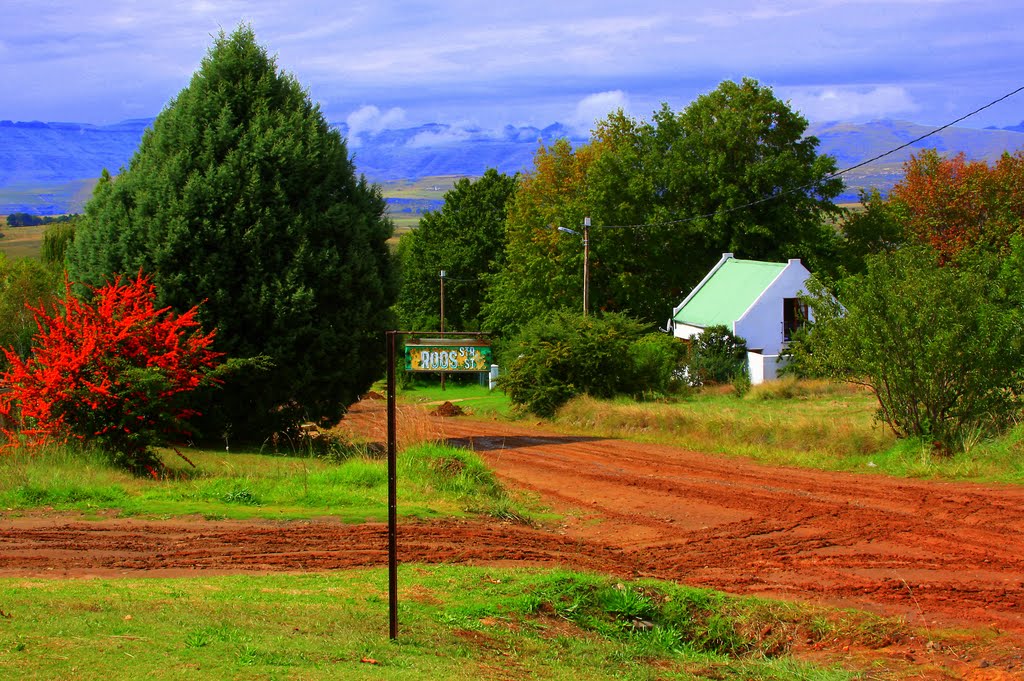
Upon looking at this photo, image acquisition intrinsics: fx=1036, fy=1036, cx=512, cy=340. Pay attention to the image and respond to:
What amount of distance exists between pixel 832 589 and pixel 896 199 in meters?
60.5

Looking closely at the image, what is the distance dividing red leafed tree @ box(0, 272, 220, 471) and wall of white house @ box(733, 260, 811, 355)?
30.5 meters

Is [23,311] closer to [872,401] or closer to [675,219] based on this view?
[872,401]

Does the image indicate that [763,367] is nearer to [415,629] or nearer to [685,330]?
[685,330]

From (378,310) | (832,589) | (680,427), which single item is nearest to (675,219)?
(680,427)

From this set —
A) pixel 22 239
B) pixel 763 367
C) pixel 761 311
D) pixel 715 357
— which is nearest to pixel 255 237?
pixel 715 357

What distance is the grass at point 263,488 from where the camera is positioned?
13289 mm

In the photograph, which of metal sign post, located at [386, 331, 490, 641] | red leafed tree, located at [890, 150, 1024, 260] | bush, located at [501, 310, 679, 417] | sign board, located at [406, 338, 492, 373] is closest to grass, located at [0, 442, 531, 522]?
metal sign post, located at [386, 331, 490, 641]

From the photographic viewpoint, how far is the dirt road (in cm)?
1057

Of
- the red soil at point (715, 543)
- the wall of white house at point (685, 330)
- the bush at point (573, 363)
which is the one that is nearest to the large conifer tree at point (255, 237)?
the red soil at point (715, 543)

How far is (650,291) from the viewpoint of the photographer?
56094mm

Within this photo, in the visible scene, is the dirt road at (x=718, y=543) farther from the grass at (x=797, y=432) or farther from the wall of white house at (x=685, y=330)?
the wall of white house at (x=685, y=330)

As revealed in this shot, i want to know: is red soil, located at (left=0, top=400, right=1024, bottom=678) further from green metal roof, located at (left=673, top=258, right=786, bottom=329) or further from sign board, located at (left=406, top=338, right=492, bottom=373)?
green metal roof, located at (left=673, top=258, right=786, bottom=329)

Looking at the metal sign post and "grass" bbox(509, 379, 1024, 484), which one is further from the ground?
the metal sign post

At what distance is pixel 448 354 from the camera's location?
7.92 m
